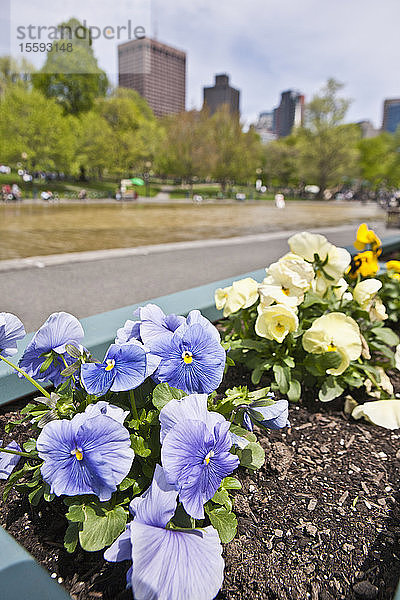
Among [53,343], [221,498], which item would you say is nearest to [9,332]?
[53,343]

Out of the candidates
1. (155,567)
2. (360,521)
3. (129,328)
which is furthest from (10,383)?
(360,521)

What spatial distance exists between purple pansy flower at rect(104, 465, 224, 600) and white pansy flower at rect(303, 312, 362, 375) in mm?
1074

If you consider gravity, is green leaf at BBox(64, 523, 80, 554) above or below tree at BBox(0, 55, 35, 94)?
below

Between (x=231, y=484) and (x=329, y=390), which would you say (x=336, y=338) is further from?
(x=231, y=484)

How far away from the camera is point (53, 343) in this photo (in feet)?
4.11

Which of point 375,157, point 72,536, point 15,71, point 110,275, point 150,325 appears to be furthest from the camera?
point 375,157

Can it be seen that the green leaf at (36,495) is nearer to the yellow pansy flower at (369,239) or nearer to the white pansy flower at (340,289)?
the white pansy flower at (340,289)

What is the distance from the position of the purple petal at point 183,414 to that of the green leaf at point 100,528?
0.23m

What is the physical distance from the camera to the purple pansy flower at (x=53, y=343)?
1236mm

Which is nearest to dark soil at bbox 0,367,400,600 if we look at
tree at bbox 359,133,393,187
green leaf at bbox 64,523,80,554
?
green leaf at bbox 64,523,80,554

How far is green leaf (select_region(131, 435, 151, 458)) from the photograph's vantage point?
110 cm

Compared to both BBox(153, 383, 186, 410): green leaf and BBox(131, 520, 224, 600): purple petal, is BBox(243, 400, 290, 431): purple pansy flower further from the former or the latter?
BBox(131, 520, 224, 600): purple petal

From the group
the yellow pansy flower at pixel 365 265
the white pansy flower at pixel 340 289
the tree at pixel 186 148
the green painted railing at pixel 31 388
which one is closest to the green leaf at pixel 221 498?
the green painted railing at pixel 31 388

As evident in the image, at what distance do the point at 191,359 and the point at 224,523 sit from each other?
40 cm
